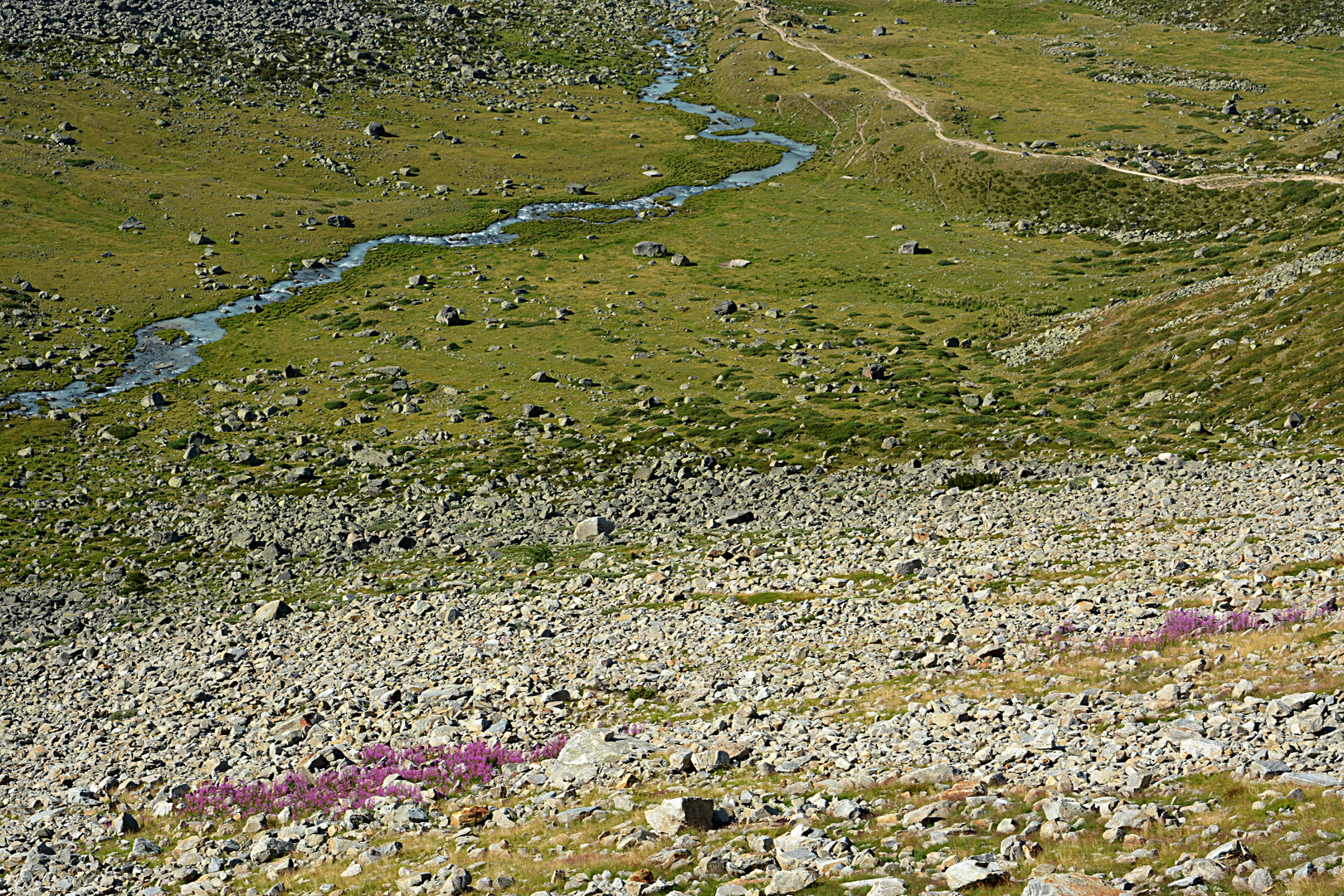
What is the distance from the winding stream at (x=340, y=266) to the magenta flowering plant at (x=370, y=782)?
2351 inches

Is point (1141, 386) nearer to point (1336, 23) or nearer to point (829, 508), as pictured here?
point (829, 508)

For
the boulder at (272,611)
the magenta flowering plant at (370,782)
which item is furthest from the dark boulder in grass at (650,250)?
the magenta flowering plant at (370,782)

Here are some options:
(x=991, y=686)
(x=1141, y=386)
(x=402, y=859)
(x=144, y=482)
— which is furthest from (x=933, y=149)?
(x=402, y=859)

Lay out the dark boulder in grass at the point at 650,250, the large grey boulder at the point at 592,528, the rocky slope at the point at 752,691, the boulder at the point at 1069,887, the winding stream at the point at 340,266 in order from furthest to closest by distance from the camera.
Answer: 1. the dark boulder in grass at the point at 650,250
2. the winding stream at the point at 340,266
3. the large grey boulder at the point at 592,528
4. the rocky slope at the point at 752,691
5. the boulder at the point at 1069,887

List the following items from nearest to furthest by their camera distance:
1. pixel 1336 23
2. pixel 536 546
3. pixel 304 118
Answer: pixel 536 546
pixel 304 118
pixel 1336 23

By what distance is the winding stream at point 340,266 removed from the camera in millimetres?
81875

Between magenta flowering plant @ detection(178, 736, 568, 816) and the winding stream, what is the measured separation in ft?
196

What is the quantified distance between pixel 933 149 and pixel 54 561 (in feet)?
375

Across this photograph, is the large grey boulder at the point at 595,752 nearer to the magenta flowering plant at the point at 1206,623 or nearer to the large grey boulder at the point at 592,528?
the magenta flowering plant at the point at 1206,623

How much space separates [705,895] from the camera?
19719 mm

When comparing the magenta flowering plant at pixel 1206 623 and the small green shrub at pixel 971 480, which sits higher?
the magenta flowering plant at pixel 1206 623

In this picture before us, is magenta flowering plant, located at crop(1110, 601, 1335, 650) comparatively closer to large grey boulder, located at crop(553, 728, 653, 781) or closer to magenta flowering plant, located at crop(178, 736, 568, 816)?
large grey boulder, located at crop(553, 728, 653, 781)

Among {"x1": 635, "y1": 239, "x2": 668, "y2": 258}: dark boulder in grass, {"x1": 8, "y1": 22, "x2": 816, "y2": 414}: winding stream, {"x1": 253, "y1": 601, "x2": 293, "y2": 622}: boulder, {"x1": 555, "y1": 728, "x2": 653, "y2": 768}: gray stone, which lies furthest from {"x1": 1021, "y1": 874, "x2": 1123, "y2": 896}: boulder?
{"x1": 635, "y1": 239, "x2": 668, "y2": 258}: dark boulder in grass

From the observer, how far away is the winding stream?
269 ft
